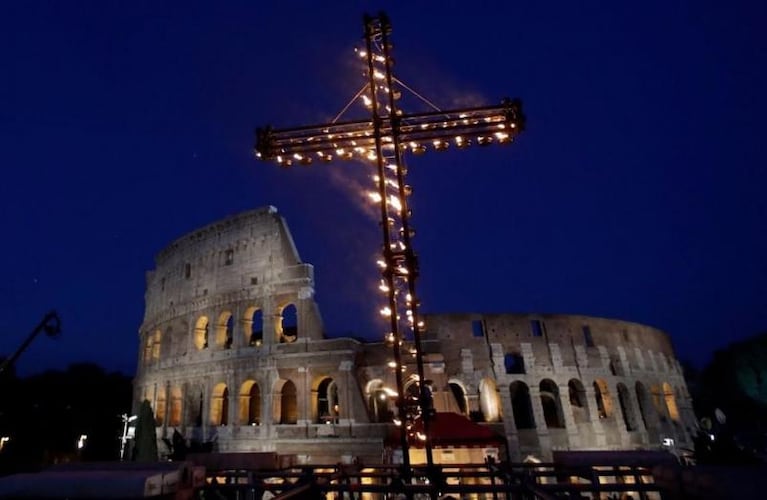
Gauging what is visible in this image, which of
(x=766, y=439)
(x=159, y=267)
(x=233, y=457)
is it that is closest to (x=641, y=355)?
(x=766, y=439)

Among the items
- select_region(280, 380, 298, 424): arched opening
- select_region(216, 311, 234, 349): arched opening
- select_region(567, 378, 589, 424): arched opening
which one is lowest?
select_region(567, 378, 589, 424): arched opening

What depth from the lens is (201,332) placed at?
24.1 meters

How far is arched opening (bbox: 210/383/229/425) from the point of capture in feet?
71.4

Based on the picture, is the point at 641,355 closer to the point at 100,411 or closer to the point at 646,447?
the point at 646,447

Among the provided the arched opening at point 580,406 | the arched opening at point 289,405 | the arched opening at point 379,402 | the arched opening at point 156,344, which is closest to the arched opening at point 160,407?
the arched opening at point 156,344

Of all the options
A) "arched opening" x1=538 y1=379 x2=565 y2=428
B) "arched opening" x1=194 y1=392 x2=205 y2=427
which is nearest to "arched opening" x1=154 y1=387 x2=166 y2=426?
"arched opening" x1=194 y1=392 x2=205 y2=427

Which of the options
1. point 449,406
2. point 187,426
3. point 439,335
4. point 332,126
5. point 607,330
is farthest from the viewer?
point 607,330

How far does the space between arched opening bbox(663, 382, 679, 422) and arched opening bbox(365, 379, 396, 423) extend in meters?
17.3

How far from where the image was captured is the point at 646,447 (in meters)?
22.3

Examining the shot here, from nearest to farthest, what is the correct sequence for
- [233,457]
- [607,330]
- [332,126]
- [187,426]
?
[332,126]
[233,457]
[187,426]
[607,330]

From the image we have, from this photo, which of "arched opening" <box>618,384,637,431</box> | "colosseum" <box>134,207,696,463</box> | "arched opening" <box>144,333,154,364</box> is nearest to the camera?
"colosseum" <box>134,207,696,463</box>

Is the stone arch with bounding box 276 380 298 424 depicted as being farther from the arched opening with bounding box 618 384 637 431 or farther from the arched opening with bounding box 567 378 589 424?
the arched opening with bounding box 618 384 637 431

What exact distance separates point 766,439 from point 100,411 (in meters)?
52.5

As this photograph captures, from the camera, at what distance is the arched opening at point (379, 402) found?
69.1 feet
